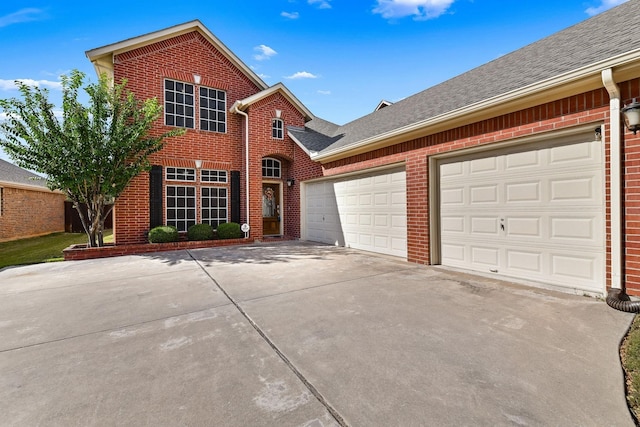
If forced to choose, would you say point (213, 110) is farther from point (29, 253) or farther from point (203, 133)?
point (29, 253)

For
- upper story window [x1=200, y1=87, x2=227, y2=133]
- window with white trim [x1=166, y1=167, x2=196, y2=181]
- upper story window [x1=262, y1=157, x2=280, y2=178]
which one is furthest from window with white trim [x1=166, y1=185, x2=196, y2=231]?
upper story window [x1=262, y1=157, x2=280, y2=178]

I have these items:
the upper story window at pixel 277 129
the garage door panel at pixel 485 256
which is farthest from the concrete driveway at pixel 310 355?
the upper story window at pixel 277 129

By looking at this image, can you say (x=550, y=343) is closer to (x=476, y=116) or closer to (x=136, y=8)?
(x=476, y=116)

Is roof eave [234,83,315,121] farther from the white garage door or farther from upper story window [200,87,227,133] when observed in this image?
the white garage door

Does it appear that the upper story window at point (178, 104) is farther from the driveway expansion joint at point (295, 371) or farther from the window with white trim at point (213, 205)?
the driveway expansion joint at point (295, 371)

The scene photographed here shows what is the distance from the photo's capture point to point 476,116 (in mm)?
5238

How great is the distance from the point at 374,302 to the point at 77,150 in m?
8.71

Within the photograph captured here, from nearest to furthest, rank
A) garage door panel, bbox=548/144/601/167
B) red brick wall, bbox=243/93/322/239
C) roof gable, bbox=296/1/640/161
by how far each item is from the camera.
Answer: roof gable, bbox=296/1/640/161
garage door panel, bbox=548/144/601/167
red brick wall, bbox=243/93/322/239

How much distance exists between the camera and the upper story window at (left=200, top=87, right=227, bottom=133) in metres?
10.5

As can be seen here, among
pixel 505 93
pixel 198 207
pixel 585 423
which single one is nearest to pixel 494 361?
pixel 585 423

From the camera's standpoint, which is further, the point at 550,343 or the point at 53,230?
the point at 53,230

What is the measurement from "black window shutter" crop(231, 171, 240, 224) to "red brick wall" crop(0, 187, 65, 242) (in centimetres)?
1099

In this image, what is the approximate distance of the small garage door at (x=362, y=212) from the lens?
7.22 meters

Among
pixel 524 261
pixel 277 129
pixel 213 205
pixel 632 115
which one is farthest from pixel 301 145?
pixel 632 115
